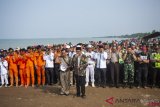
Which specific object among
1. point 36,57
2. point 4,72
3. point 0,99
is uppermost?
point 36,57

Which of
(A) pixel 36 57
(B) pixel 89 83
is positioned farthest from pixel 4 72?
(B) pixel 89 83

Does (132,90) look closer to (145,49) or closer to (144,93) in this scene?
(144,93)

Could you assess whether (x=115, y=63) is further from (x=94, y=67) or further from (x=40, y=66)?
(x=40, y=66)

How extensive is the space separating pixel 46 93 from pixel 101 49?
3.57 metres

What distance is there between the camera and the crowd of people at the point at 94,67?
1079cm

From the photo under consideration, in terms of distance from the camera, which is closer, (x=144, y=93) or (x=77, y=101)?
(x=77, y=101)

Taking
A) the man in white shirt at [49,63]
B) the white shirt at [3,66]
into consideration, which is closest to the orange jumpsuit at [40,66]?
the man in white shirt at [49,63]

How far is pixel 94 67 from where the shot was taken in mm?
11852

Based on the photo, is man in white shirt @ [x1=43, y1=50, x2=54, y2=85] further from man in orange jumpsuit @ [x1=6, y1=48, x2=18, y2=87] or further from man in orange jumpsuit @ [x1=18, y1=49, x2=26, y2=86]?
man in orange jumpsuit @ [x1=6, y1=48, x2=18, y2=87]

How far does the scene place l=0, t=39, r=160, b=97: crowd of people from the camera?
1079 centimetres

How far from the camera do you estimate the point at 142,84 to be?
11148 millimetres

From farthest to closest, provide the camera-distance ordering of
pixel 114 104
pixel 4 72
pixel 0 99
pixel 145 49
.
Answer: pixel 4 72, pixel 145 49, pixel 0 99, pixel 114 104

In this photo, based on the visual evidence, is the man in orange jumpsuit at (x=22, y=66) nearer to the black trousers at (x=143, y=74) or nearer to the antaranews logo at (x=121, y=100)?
the antaranews logo at (x=121, y=100)

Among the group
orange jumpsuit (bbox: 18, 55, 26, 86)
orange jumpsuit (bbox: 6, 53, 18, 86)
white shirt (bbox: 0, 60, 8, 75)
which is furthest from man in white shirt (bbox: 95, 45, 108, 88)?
white shirt (bbox: 0, 60, 8, 75)
